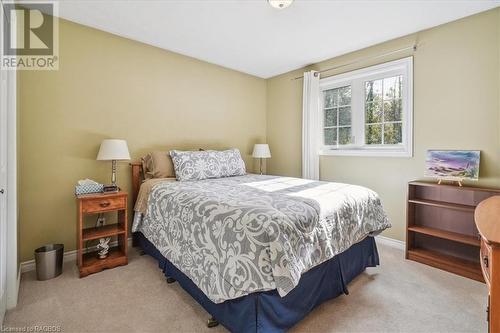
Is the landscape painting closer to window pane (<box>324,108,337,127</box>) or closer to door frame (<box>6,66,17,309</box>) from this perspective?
window pane (<box>324,108,337,127</box>)

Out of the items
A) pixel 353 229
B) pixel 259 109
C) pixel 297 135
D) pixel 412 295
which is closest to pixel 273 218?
pixel 353 229

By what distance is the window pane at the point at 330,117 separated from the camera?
3.52 metres

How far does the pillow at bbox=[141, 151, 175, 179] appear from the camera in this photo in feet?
9.14

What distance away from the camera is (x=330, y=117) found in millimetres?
3582

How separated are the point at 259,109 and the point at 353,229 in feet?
9.69

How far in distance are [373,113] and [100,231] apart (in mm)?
3416

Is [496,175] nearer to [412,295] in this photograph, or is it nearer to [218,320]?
[412,295]

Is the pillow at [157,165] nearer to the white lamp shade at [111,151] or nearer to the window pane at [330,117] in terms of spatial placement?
the white lamp shade at [111,151]

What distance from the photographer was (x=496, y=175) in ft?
7.38

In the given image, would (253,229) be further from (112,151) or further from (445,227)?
(445,227)

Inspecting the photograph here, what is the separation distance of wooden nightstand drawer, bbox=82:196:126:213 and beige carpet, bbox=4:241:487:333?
59 cm

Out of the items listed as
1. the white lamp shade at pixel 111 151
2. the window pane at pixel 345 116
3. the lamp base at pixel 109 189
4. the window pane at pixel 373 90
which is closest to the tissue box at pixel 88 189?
the lamp base at pixel 109 189

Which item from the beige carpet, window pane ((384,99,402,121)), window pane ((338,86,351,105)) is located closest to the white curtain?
window pane ((338,86,351,105))

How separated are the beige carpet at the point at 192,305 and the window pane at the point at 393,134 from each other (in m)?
1.46
